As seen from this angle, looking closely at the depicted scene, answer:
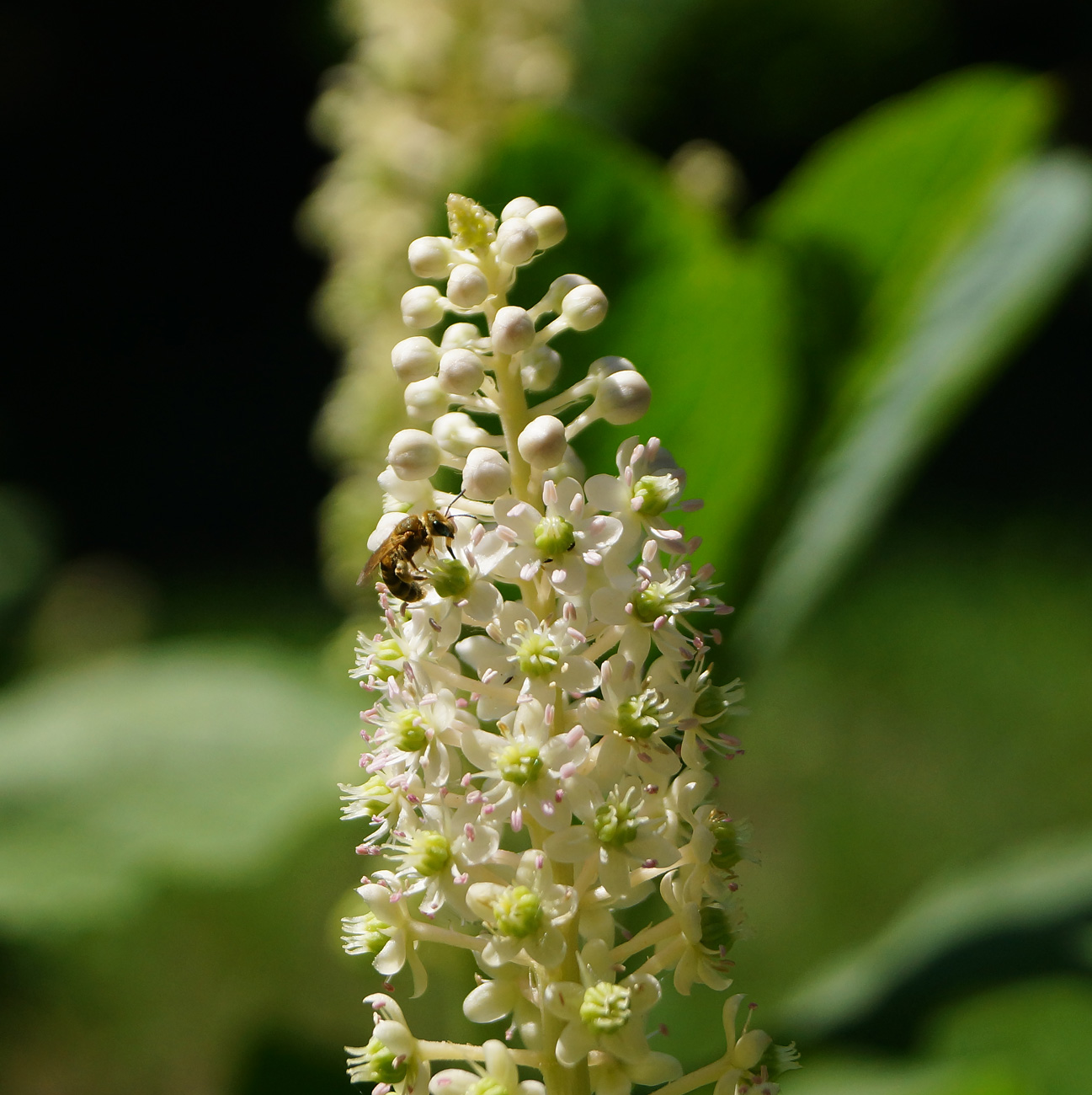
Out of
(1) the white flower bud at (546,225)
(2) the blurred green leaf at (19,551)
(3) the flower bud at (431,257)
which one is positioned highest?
(2) the blurred green leaf at (19,551)

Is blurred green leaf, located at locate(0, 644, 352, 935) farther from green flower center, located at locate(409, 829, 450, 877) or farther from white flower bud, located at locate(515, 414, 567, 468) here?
white flower bud, located at locate(515, 414, 567, 468)

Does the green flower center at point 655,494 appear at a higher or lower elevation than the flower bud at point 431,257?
lower

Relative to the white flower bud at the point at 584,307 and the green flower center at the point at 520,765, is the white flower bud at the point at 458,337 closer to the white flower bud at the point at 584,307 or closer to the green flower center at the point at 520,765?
the white flower bud at the point at 584,307

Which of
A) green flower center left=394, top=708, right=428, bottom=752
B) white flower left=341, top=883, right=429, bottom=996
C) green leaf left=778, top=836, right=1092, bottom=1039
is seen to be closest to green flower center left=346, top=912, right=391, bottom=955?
white flower left=341, top=883, right=429, bottom=996

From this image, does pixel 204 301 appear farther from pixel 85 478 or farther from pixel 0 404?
pixel 85 478

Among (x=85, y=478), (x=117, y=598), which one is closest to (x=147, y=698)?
(x=117, y=598)

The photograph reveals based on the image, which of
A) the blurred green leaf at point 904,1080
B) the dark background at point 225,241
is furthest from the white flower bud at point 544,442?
the dark background at point 225,241
